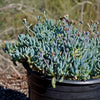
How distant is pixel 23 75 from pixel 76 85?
2.16m

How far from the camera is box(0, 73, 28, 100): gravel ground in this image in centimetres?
290

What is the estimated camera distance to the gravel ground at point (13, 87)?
114 inches

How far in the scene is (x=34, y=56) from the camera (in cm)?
155

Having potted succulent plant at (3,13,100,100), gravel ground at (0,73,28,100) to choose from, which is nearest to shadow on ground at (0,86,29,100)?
gravel ground at (0,73,28,100)

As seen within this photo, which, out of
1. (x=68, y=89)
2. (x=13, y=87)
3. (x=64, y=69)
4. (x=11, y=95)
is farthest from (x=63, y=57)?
(x=13, y=87)

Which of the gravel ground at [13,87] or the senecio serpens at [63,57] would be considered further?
the gravel ground at [13,87]

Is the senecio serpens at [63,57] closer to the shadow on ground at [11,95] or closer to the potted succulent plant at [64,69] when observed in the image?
the potted succulent plant at [64,69]

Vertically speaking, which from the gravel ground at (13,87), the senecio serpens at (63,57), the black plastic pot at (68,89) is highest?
the senecio serpens at (63,57)

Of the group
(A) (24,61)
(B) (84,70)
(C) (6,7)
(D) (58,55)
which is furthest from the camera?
(C) (6,7)

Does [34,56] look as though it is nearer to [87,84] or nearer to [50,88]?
[50,88]

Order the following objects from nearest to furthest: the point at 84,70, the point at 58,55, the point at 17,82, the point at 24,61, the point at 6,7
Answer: the point at 84,70 → the point at 58,55 → the point at 24,61 → the point at 17,82 → the point at 6,7

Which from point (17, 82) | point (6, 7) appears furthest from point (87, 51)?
point (6, 7)

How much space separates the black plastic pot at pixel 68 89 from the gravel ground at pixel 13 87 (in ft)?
4.54

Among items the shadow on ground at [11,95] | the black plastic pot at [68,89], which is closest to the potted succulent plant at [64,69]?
the black plastic pot at [68,89]
